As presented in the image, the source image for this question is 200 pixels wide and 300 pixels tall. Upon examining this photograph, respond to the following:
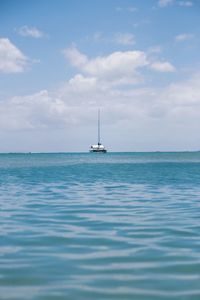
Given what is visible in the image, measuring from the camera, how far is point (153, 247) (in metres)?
10.5

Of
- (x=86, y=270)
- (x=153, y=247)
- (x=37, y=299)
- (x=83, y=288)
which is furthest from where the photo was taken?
(x=153, y=247)

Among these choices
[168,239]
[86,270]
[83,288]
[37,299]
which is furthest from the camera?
[168,239]

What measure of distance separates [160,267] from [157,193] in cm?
1680

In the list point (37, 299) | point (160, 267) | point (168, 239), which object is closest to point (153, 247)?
point (168, 239)

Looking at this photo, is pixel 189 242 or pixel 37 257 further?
pixel 189 242

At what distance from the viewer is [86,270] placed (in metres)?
8.51

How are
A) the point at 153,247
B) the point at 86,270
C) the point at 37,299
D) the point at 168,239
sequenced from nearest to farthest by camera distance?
the point at 37,299 < the point at 86,270 < the point at 153,247 < the point at 168,239

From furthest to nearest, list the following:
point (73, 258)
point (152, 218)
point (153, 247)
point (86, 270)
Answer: point (152, 218), point (153, 247), point (73, 258), point (86, 270)

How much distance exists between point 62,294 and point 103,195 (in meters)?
17.1

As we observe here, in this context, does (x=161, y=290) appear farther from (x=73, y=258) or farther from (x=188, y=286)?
(x=73, y=258)

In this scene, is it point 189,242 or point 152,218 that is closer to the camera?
point 189,242

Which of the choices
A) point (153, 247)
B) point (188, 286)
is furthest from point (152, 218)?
point (188, 286)

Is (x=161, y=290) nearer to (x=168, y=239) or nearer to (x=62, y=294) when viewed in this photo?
(x=62, y=294)

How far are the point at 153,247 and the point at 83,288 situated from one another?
349 cm
